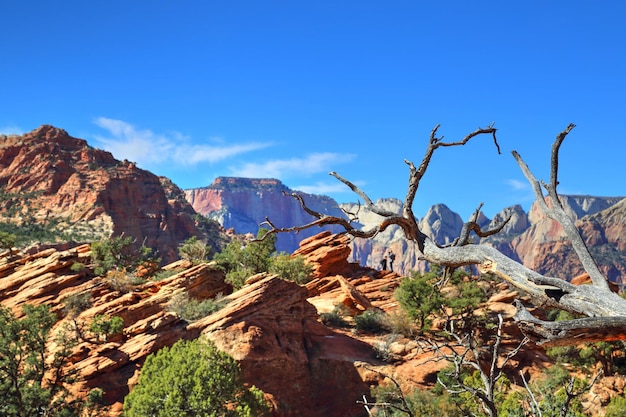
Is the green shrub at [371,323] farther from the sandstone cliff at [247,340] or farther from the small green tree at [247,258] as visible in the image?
the small green tree at [247,258]

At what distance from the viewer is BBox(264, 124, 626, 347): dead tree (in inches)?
142

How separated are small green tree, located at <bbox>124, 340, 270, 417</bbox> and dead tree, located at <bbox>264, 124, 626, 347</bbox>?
14.9 m

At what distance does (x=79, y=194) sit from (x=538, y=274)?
9282 centimetres

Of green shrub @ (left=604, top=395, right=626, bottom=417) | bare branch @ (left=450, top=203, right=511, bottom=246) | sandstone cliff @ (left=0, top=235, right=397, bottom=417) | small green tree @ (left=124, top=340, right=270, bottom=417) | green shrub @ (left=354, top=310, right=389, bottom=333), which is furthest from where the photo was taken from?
green shrub @ (left=354, top=310, right=389, bottom=333)

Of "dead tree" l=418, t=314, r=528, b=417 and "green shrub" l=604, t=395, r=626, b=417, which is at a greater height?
"dead tree" l=418, t=314, r=528, b=417

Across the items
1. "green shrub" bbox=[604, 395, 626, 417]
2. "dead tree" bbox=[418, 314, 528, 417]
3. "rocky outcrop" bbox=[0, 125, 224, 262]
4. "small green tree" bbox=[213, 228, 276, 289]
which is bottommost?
"green shrub" bbox=[604, 395, 626, 417]

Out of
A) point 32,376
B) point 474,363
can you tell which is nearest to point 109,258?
point 32,376

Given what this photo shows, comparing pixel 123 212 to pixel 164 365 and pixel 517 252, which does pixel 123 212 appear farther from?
pixel 517 252

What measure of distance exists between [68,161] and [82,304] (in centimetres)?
8011

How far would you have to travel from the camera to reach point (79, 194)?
86375 millimetres

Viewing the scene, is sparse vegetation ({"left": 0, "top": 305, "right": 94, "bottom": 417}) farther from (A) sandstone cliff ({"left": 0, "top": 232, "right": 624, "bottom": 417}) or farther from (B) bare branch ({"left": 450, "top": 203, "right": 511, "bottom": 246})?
(B) bare branch ({"left": 450, "top": 203, "right": 511, "bottom": 246})

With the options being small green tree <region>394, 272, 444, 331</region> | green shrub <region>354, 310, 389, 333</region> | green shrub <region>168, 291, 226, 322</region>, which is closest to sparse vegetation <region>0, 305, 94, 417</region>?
green shrub <region>168, 291, 226, 322</region>

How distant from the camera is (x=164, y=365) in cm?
1906

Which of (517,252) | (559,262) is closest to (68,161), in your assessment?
(559,262)
